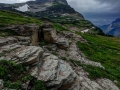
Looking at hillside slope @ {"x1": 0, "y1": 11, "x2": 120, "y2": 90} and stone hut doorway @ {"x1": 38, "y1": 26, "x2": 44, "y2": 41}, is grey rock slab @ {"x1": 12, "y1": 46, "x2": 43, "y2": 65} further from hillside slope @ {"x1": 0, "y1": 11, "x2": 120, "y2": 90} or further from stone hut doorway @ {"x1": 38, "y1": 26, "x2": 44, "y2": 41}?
stone hut doorway @ {"x1": 38, "y1": 26, "x2": 44, "y2": 41}

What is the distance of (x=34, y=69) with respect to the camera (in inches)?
890

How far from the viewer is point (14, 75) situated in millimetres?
20688

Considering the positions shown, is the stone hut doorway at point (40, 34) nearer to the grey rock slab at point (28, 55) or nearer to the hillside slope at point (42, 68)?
the hillside slope at point (42, 68)

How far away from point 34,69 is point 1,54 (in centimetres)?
462

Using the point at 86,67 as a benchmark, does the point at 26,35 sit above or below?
above

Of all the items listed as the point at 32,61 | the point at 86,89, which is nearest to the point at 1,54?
the point at 32,61

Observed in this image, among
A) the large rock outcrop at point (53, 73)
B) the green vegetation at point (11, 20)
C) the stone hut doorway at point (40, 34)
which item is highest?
the green vegetation at point (11, 20)

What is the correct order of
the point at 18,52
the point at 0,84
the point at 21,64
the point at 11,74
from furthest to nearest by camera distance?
1. the point at 18,52
2. the point at 21,64
3. the point at 11,74
4. the point at 0,84

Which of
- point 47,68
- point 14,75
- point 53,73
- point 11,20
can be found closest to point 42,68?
point 47,68

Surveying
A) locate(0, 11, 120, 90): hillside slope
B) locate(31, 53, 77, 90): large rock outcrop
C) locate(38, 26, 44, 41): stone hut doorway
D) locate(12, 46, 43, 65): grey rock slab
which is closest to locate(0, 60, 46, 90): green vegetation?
locate(0, 11, 120, 90): hillside slope

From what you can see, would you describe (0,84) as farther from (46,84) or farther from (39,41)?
(39,41)

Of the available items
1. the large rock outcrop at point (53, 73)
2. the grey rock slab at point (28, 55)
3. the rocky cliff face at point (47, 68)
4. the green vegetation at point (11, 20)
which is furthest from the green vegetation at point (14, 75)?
the green vegetation at point (11, 20)

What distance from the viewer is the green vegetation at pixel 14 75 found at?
19.2m

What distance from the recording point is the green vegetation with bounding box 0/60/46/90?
19156 mm
